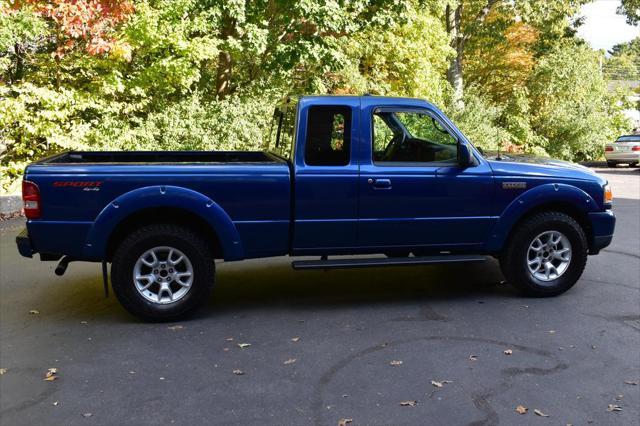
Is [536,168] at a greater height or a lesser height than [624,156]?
greater

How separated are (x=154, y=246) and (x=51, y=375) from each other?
1398 mm

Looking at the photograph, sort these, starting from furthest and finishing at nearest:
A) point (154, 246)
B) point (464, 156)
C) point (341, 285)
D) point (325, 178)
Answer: point (341, 285) < point (464, 156) < point (325, 178) < point (154, 246)

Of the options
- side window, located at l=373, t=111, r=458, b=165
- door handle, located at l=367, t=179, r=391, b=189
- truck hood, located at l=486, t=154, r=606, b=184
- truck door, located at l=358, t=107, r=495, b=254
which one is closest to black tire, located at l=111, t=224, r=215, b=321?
truck door, located at l=358, t=107, r=495, b=254

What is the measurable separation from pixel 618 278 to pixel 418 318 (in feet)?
9.41

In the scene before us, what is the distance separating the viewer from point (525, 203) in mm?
5977

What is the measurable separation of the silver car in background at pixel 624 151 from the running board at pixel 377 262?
21.0 meters

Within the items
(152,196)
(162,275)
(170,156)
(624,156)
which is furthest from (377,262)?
(624,156)

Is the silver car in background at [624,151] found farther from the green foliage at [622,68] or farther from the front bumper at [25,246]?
the green foliage at [622,68]

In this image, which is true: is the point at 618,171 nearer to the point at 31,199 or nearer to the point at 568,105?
the point at 568,105

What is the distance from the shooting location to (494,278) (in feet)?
22.7

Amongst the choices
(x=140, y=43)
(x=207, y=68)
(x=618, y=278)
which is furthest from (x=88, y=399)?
(x=207, y=68)

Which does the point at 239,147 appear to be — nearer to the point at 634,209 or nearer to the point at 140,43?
the point at 140,43

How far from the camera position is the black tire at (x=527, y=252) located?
6043 mm

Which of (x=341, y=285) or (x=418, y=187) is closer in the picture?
(x=418, y=187)
